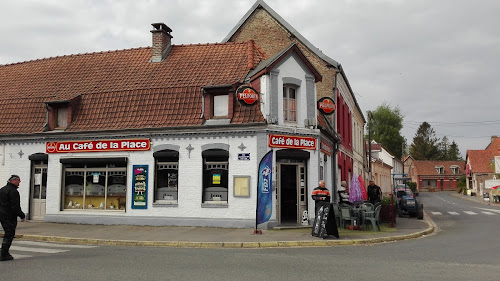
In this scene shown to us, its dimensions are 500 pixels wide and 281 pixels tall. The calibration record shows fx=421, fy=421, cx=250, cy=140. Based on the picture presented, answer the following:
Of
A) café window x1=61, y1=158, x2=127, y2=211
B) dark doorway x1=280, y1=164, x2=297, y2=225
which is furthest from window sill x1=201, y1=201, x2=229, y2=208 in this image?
café window x1=61, y1=158, x2=127, y2=211

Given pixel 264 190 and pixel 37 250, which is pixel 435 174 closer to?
pixel 264 190

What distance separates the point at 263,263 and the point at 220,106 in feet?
29.0

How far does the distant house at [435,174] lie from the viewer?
8950cm

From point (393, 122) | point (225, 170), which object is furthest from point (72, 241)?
point (393, 122)

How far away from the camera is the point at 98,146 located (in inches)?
687

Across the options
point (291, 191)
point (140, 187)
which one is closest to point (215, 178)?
point (291, 191)

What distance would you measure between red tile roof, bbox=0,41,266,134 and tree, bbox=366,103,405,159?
59.2 metres

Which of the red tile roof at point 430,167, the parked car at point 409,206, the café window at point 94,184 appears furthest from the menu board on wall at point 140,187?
the red tile roof at point 430,167

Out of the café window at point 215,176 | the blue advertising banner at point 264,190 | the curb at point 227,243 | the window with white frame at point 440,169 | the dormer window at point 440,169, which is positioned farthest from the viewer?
the window with white frame at point 440,169

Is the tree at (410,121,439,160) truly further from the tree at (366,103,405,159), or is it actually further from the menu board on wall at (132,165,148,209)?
the menu board on wall at (132,165,148,209)

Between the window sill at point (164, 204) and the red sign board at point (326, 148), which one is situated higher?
the red sign board at point (326, 148)

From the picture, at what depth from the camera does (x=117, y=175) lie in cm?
1741

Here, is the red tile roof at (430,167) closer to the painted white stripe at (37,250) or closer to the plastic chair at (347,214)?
the plastic chair at (347,214)

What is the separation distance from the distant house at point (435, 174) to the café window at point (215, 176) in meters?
81.0
